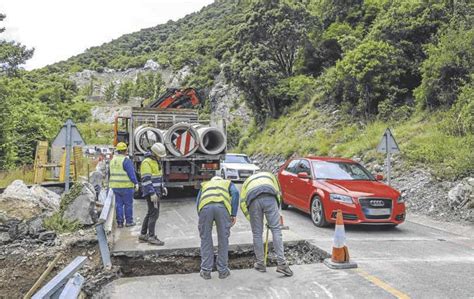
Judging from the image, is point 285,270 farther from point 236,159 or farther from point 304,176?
point 236,159

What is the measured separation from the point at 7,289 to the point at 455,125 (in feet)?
44.3

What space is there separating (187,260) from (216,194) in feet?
5.65

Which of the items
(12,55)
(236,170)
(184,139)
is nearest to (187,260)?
(184,139)

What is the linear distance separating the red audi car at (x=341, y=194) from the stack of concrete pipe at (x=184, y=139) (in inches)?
112

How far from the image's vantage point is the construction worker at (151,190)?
7.50 metres

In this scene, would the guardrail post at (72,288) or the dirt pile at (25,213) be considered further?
the dirt pile at (25,213)

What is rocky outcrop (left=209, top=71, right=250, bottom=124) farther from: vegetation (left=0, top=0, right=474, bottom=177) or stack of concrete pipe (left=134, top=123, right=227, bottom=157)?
stack of concrete pipe (left=134, top=123, right=227, bottom=157)

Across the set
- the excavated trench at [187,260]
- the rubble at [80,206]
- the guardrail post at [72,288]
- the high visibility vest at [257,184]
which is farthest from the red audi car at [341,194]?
the guardrail post at [72,288]

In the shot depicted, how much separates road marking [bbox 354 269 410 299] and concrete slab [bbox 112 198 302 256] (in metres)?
1.79

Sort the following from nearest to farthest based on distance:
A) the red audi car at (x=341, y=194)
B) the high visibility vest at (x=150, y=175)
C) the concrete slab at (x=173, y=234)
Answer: the concrete slab at (x=173, y=234), the high visibility vest at (x=150, y=175), the red audi car at (x=341, y=194)

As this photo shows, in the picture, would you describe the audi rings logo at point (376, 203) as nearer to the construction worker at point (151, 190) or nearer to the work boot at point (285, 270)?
the work boot at point (285, 270)

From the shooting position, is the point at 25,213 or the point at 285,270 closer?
the point at 285,270

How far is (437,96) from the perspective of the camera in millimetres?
16875

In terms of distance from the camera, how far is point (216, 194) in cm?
604
